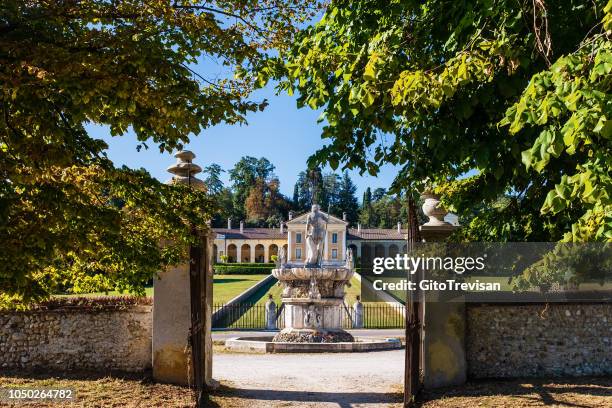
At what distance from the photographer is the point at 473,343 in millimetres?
8234

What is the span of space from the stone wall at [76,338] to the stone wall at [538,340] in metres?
5.03

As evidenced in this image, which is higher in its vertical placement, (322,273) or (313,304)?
(322,273)

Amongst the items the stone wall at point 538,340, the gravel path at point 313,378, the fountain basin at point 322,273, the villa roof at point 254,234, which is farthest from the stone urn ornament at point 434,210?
the villa roof at point 254,234

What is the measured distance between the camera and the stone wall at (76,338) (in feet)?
27.0

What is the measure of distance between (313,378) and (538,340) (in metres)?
3.74

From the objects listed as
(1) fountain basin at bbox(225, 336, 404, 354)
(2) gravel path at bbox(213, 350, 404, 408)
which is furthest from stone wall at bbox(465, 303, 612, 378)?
(1) fountain basin at bbox(225, 336, 404, 354)

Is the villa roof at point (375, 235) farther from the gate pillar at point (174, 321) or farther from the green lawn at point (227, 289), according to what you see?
the gate pillar at point (174, 321)

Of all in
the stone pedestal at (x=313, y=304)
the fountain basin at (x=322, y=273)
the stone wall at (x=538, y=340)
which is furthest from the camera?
the fountain basin at (x=322, y=273)

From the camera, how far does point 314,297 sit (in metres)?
14.9

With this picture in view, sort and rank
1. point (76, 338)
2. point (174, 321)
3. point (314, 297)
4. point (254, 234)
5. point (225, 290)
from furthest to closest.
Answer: point (254, 234) < point (225, 290) < point (314, 297) < point (76, 338) < point (174, 321)

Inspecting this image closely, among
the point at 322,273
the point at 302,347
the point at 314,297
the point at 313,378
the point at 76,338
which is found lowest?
the point at 302,347

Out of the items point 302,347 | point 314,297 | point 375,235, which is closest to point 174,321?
point 302,347

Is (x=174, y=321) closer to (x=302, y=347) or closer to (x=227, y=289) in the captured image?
(x=302, y=347)

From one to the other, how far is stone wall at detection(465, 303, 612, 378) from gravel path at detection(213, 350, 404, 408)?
1.53m
